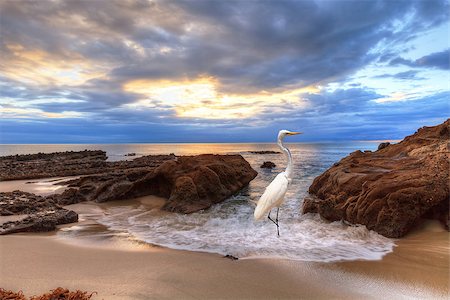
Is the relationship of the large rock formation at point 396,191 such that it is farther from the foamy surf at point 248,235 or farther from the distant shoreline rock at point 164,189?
the distant shoreline rock at point 164,189

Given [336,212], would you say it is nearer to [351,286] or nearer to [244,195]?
[351,286]

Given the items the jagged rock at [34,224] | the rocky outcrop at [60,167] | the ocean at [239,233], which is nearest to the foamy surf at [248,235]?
the ocean at [239,233]

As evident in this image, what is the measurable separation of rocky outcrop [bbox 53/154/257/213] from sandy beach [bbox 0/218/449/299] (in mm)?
4972

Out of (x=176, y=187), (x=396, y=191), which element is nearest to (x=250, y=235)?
(x=396, y=191)

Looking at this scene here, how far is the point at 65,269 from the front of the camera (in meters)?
4.98

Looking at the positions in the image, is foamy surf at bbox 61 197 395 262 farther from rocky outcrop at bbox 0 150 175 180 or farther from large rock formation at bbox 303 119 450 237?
rocky outcrop at bbox 0 150 175 180

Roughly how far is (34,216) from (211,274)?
641cm

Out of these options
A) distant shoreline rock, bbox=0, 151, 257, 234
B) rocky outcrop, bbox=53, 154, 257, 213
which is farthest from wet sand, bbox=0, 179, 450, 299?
rocky outcrop, bbox=53, 154, 257, 213

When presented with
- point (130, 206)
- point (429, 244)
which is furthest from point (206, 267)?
point (130, 206)

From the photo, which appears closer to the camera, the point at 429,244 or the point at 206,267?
the point at 206,267

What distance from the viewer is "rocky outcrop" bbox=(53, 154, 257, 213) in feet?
37.0

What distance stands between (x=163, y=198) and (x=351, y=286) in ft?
30.7

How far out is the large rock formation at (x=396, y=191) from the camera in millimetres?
6961

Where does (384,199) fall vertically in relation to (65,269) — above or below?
above
